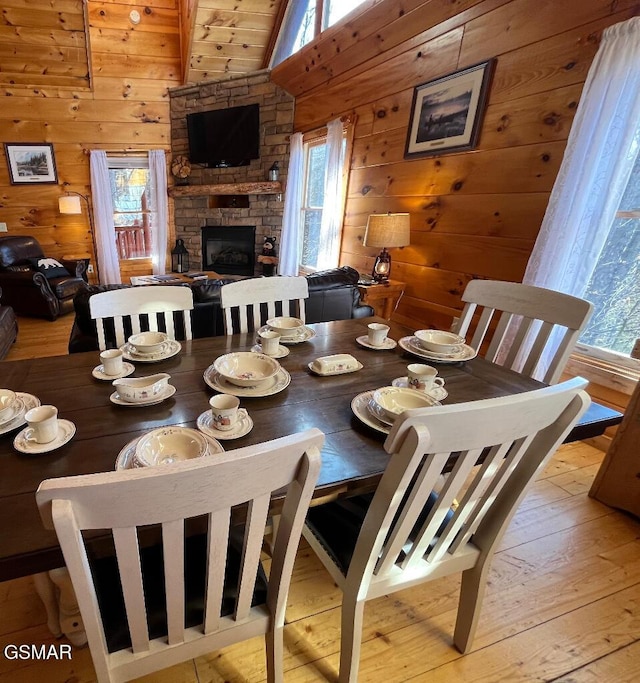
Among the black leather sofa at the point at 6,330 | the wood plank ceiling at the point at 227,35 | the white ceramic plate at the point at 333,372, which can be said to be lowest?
the black leather sofa at the point at 6,330

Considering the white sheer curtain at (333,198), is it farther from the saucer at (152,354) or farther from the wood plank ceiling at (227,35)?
the saucer at (152,354)

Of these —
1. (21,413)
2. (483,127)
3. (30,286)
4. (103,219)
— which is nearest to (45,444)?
(21,413)

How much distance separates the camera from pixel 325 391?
1.21 m

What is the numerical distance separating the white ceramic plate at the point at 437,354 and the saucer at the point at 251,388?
544 millimetres

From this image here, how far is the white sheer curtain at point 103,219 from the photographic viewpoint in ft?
18.1

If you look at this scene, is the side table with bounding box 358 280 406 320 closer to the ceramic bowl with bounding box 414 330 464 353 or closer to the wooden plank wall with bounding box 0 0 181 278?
the ceramic bowl with bounding box 414 330 464 353

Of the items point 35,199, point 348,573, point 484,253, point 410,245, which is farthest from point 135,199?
point 348,573

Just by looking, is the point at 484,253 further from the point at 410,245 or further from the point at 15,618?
the point at 15,618

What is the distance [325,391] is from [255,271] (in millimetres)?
4722

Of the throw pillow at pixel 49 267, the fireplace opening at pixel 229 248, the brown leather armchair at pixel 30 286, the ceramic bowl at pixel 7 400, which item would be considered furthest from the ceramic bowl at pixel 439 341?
the throw pillow at pixel 49 267

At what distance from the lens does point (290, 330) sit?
1598 mm

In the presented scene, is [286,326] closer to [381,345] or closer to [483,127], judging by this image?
[381,345]

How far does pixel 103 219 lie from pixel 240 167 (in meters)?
2.23

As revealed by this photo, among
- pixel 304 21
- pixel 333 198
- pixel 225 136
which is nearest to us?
pixel 333 198
